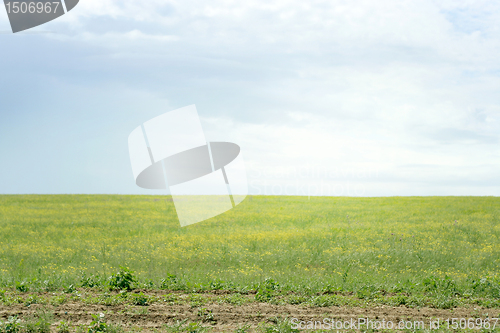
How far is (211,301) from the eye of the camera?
906 cm

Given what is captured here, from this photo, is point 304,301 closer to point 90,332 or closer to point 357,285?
point 357,285

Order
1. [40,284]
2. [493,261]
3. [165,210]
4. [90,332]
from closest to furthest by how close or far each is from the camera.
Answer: [90,332], [40,284], [493,261], [165,210]

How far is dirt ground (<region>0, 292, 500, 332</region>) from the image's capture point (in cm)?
782

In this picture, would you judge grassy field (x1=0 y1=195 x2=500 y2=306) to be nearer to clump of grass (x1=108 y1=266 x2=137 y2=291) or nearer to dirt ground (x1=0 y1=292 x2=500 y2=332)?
clump of grass (x1=108 y1=266 x2=137 y2=291)

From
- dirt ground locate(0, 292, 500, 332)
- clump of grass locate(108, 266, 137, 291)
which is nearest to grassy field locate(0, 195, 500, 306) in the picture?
clump of grass locate(108, 266, 137, 291)

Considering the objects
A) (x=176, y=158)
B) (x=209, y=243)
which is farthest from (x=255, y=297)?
(x=209, y=243)

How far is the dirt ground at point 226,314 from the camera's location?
7.82 m

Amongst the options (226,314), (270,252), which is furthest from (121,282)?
(270,252)

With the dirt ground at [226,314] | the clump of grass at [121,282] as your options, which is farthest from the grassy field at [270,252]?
the dirt ground at [226,314]

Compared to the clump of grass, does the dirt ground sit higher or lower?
lower

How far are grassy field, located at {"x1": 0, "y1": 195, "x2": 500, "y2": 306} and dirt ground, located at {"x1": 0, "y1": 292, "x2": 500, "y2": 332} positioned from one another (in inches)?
48.3

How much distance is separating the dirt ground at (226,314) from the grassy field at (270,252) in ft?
4.03

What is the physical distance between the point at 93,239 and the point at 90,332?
1454cm

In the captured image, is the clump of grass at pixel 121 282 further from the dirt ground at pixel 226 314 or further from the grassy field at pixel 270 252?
the dirt ground at pixel 226 314
